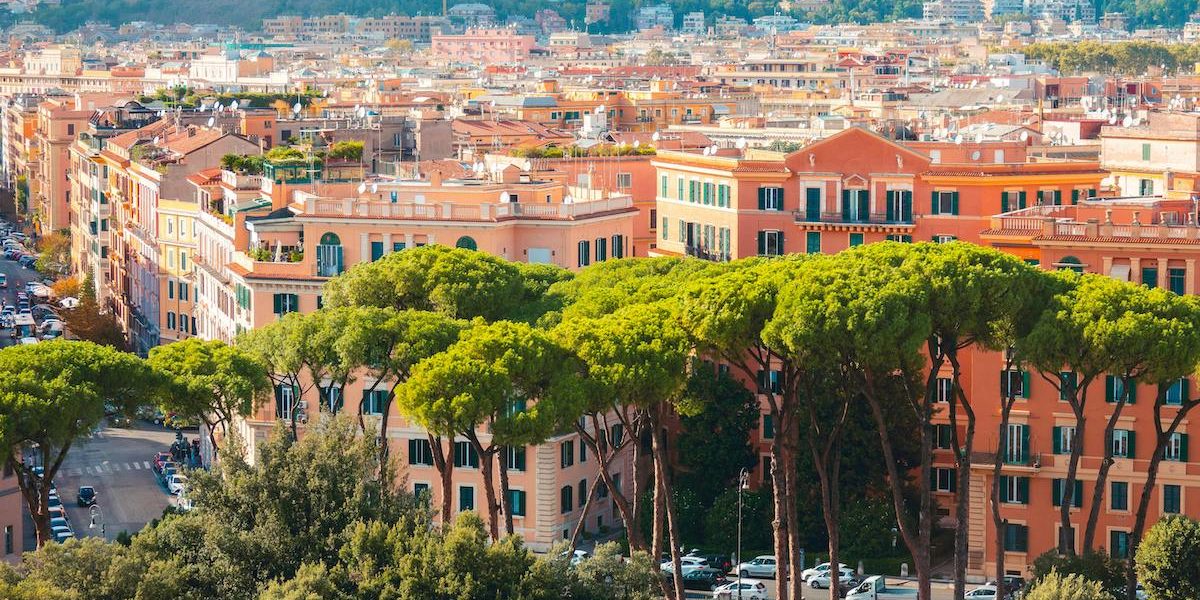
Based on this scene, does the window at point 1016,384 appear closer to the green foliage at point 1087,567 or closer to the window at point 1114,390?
the window at point 1114,390

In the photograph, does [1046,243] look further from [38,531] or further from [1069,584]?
[38,531]

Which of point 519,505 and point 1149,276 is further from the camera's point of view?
point 519,505

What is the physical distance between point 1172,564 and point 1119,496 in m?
7.26

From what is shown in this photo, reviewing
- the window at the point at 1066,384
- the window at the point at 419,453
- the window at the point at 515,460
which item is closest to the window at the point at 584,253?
the window at the point at 419,453

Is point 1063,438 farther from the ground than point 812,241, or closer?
closer

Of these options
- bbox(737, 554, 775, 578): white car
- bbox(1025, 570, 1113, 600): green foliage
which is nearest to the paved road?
bbox(737, 554, 775, 578): white car

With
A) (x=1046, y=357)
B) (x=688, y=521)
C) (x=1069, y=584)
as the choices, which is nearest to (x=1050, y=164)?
(x=688, y=521)

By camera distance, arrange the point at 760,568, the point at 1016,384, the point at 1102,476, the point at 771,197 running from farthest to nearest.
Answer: the point at 771,197
the point at 760,568
the point at 1016,384
the point at 1102,476

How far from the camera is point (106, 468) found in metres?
69.2

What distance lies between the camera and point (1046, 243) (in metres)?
55.7

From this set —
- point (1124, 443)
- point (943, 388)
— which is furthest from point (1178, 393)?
point (943, 388)

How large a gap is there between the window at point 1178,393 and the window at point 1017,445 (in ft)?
9.59

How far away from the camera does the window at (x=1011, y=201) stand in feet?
216

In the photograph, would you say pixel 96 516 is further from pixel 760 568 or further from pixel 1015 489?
pixel 1015 489
